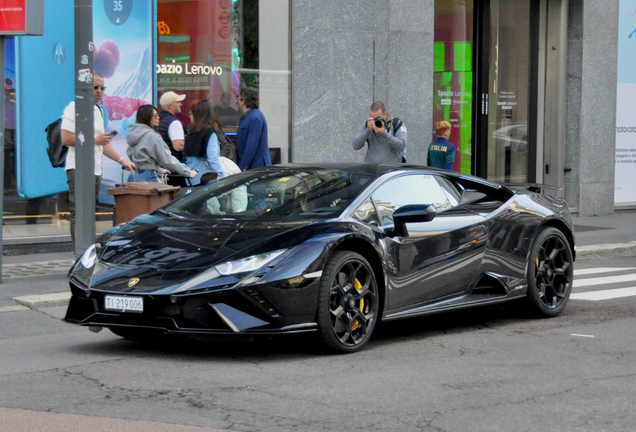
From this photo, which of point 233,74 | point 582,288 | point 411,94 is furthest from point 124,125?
point 582,288

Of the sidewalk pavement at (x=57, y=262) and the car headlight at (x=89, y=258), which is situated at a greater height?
the car headlight at (x=89, y=258)

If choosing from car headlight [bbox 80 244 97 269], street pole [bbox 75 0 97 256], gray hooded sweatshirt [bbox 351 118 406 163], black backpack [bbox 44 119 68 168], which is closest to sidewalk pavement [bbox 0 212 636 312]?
street pole [bbox 75 0 97 256]

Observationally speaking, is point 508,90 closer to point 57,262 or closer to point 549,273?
point 57,262

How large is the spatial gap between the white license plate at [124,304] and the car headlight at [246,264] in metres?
0.54

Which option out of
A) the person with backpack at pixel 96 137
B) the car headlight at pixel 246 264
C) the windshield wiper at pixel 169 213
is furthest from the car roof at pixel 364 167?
the person with backpack at pixel 96 137

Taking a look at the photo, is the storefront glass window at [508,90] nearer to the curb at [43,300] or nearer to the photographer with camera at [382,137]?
the photographer with camera at [382,137]

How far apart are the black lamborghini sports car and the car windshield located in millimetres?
15

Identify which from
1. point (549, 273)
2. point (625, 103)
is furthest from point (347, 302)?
point (625, 103)

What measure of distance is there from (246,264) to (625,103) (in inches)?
588

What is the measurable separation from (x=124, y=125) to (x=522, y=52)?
874 centimetres

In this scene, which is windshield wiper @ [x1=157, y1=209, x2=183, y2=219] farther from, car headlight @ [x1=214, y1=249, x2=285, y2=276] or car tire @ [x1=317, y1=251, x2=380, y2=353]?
car tire @ [x1=317, y1=251, x2=380, y2=353]

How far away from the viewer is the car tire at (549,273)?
331 inches

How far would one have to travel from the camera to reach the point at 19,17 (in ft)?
31.9

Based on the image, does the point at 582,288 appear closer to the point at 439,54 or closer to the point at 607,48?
the point at 439,54
